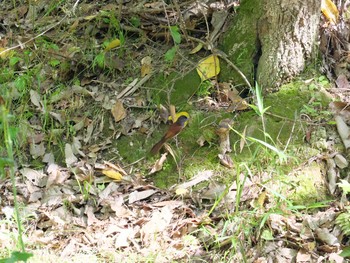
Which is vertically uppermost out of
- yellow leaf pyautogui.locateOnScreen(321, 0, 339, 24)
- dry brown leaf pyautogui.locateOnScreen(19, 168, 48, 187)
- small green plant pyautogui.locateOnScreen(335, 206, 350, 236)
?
yellow leaf pyautogui.locateOnScreen(321, 0, 339, 24)

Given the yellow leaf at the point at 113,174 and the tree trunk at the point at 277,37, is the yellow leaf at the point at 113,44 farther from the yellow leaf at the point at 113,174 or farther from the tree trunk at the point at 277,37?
the yellow leaf at the point at 113,174

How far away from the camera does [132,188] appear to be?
329cm

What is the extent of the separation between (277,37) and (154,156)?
1.05m

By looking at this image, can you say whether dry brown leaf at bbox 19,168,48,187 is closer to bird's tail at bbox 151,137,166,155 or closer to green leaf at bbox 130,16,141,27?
bird's tail at bbox 151,137,166,155

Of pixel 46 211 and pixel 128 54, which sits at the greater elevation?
pixel 128 54

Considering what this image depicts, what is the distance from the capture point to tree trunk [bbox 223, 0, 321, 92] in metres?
3.36

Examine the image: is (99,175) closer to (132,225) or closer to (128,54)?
(132,225)

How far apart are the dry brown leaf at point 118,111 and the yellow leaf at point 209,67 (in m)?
0.56

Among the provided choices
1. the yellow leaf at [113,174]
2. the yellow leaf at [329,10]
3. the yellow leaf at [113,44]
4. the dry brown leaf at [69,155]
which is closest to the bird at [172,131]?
the yellow leaf at [113,174]

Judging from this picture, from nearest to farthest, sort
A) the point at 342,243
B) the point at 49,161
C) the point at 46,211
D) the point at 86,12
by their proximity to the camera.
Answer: the point at 342,243 → the point at 46,211 → the point at 49,161 → the point at 86,12

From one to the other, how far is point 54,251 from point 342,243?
1495 mm

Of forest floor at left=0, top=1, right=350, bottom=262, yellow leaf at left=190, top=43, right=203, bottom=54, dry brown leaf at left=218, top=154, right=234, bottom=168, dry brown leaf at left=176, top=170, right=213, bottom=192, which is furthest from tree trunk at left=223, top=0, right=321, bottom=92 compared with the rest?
dry brown leaf at left=176, top=170, right=213, bottom=192

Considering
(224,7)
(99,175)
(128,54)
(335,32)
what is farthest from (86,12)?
(335,32)

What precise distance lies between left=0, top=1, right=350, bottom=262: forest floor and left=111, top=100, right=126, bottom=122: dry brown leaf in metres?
0.01
